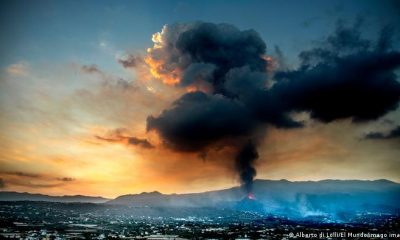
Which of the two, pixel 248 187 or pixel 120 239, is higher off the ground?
pixel 248 187

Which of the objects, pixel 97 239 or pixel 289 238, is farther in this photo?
pixel 289 238

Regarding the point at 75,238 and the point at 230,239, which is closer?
the point at 75,238

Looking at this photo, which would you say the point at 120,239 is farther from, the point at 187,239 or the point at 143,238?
the point at 187,239


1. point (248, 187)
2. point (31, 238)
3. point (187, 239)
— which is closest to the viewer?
point (31, 238)

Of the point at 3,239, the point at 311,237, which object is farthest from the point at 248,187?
the point at 3,239

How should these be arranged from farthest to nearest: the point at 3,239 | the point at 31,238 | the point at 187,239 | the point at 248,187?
the point at 248,187 < the point at 187,239 < the point at 31,238 < the point at 3,239

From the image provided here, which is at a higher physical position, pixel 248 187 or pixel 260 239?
pixel 248 187

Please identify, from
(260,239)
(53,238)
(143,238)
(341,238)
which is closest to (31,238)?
(53,238)

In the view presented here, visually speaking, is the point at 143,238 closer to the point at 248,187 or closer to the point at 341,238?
the point at 341,238

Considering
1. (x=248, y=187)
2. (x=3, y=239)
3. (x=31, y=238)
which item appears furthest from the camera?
(x=248, y=187)
